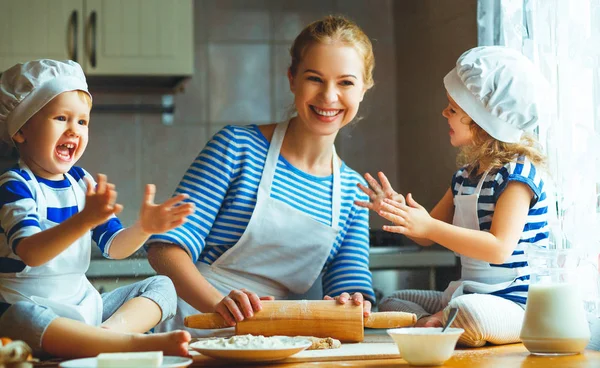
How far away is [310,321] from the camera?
1228 mm

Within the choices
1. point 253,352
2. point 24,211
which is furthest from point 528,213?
point 24,211

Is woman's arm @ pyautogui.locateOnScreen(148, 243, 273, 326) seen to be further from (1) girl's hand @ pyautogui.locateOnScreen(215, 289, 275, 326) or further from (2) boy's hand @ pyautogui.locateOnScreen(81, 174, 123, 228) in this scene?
(2) boy's hand @ pyautogui.locateOnScreen(81, 174, 123, 228)

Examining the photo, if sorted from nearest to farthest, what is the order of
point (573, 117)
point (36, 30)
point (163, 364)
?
point (163, 364), point (573, 117), point (36, 30)

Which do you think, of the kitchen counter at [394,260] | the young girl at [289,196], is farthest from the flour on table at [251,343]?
the kitchen counter at [394,260]

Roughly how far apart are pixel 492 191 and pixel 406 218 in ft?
0.73

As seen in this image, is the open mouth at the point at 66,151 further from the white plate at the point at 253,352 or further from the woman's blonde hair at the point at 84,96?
the white plate at the point at 253,352

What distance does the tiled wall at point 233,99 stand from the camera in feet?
8.68

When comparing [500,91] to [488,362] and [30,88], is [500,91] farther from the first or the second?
[30,88]

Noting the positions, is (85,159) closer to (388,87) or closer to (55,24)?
(55,24)

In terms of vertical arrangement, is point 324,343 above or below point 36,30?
below

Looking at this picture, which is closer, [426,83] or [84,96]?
[84,96]

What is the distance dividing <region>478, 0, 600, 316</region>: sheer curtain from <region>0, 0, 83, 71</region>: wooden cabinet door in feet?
4.73

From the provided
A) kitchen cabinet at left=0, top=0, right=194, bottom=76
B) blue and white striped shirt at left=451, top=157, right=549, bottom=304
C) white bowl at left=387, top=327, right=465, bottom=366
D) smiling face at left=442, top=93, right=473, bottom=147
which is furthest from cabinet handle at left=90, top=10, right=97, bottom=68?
white bowl at left=387, top=327, right=465, bottom=366

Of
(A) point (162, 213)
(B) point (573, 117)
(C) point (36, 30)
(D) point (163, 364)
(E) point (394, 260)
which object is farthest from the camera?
(C) point (36, 30)
